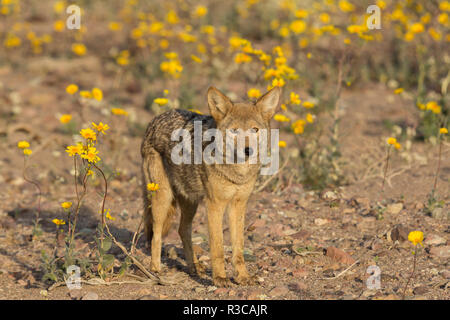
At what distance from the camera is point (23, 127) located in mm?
9836

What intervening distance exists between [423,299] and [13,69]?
36.5ft

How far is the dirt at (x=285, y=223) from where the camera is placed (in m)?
5.19

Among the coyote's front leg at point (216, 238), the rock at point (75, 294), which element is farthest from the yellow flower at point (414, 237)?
the rock at point (75, 294)

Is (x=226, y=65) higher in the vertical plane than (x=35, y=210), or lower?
higher

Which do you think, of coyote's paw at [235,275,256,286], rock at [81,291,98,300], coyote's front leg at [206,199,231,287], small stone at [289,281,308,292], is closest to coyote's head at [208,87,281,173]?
coyote's front leg at [206,199,231,287]

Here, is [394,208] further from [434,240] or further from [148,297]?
[148,297]

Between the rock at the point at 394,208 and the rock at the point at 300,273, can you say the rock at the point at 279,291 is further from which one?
the rock at the point at 394,208

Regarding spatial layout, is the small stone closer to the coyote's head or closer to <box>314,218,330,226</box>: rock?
the coyote's head

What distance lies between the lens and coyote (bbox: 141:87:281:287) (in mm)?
5102

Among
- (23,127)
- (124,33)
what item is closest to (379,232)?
(23,127)

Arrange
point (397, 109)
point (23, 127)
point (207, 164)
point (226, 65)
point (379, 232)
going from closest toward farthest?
point (207, 164)
point (379, 232)
point (23, 127)
point (397, 109)
point (226, 65)

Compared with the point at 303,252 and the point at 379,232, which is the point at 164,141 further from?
the point at 379,232

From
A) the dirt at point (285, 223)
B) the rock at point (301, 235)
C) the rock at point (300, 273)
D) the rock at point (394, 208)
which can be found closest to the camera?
the dirt at point (285, 223)

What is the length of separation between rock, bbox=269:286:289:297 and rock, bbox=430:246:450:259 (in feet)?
5.36
